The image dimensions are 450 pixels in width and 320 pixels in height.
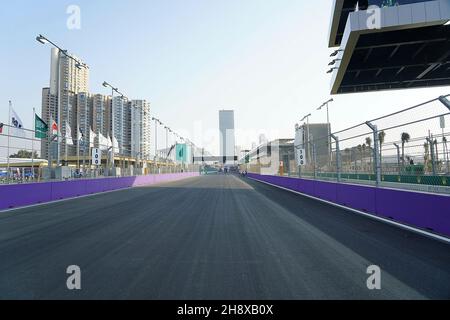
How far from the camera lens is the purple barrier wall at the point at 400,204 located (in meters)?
6.23

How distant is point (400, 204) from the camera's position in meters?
7.68

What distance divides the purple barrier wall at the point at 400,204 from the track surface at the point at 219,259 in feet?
2.26

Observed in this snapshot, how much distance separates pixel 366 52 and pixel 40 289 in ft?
64.7

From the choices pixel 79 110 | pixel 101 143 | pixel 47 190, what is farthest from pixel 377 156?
pixel 79 110

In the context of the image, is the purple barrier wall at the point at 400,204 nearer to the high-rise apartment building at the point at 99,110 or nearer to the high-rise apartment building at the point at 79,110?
the high-rise apartment building at the point at 79,110

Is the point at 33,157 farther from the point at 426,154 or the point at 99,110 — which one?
the point at 99,110

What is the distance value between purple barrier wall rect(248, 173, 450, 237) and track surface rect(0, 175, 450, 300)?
2.26 feet

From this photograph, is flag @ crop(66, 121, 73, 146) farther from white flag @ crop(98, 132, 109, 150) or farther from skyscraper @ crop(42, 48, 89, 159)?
white flag @ crop(98, 132, 109, 150)

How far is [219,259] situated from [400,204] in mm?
5622

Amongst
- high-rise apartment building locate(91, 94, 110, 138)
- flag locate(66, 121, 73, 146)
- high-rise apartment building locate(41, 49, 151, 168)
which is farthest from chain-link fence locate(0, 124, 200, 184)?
high-rise apartment building locate(91, 94, 110, 138)

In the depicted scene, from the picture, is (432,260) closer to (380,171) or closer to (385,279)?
(385,279)

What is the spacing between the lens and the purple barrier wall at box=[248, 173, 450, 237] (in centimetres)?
623

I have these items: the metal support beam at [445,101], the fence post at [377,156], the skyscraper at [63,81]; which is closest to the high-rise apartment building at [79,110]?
the skyscraper at [63,81]
